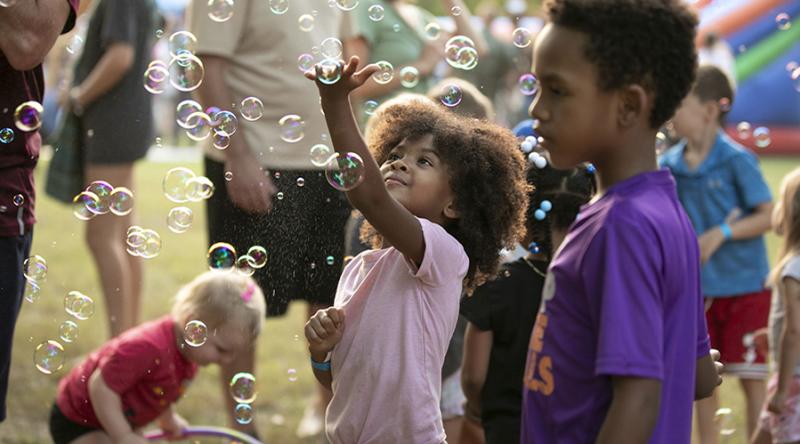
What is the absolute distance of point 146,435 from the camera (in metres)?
3.46

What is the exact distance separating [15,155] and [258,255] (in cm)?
62

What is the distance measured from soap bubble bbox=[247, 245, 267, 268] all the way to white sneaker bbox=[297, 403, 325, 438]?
1365 mm

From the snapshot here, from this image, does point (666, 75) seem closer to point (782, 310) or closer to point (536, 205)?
point (536, 205)

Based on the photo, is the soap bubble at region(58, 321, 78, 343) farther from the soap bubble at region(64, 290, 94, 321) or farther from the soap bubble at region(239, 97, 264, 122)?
the soap bubble at region(239, 97, 264, 122)

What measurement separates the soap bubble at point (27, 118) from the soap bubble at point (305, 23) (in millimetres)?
1065

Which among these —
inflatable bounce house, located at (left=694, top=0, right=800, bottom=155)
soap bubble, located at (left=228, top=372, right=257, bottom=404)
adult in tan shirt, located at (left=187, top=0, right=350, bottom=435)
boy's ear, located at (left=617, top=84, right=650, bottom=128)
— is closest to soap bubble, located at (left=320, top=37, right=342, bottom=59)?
adult in tan shirt, located at (left=187, top=0, right=350, bottom=435)

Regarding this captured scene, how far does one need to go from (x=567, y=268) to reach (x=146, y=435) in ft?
6.26

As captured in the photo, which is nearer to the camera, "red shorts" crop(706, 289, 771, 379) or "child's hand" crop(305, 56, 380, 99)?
"child's hand" crop(305, 56, 380, 99)

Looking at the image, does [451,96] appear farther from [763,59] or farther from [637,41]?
[763,59]

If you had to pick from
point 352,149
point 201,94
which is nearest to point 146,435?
point 201,94

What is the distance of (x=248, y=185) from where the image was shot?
10.5 feet

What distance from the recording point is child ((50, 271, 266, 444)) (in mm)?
3131

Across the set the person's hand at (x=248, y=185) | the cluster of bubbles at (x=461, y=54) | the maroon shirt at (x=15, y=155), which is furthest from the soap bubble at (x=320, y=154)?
the maroon shirt at (x=15, y=155)

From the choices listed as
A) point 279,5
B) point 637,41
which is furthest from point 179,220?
point 637,41
